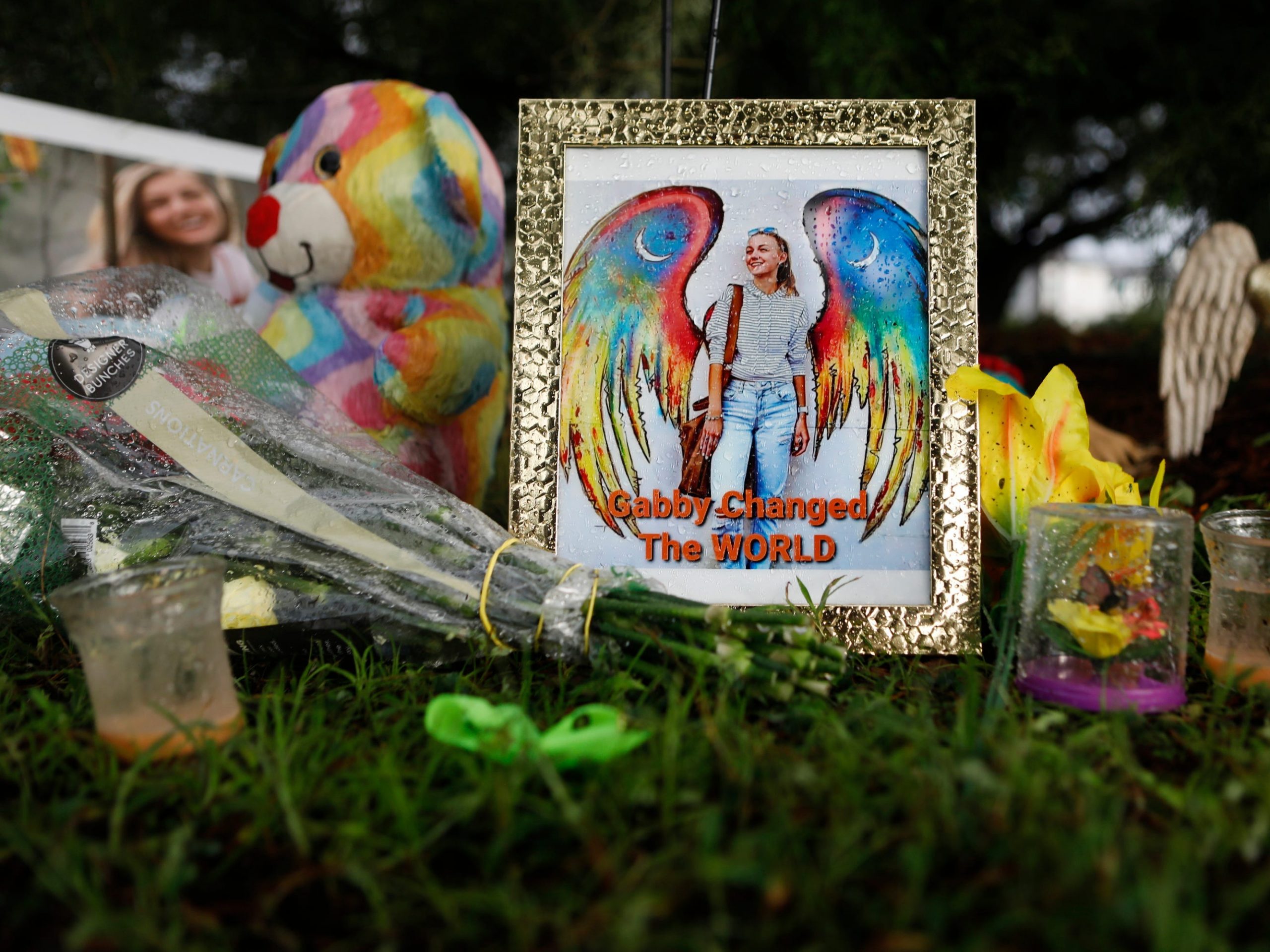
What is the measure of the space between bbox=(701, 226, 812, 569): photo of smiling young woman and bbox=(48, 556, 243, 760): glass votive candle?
673 millimetres

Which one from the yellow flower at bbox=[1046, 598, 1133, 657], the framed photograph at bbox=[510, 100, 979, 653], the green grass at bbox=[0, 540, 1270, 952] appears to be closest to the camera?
the green grass at bbox=[0, 540, 1270, 952]

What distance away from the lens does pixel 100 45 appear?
2359mm

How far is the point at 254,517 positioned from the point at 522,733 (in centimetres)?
57

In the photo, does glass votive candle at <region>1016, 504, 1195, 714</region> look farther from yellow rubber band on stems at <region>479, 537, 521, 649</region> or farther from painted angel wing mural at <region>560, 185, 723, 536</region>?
yellow rubber band on stems at <region>479, 537, 521, 649</region>

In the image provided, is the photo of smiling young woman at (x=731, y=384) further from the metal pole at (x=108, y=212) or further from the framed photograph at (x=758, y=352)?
the metal pole at (x=108, y=212)

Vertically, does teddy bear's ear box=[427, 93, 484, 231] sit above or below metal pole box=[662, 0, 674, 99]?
below

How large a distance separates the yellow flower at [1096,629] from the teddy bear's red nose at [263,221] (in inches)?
58.5

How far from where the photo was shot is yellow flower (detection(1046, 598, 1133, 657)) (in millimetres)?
1037

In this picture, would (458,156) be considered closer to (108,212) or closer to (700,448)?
(700,448)

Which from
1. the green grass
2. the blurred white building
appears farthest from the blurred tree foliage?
the green grass

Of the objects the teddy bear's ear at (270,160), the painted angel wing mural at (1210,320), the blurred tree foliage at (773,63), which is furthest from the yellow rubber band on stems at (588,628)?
the blurred tree foliage at (773,63)

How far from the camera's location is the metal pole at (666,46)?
1.54m

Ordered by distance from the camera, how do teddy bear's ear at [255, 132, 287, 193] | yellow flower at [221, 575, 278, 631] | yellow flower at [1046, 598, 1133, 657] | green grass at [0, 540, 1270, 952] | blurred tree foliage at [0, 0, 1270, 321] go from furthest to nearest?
blurred tree foliage at [0, 0, 1270, 321] → teddy bear's ear at [255, 132, 287, 193] → yellow flower at [221, 575, 278, 631] → yellow flower at [1046, 598, 1133, 657] → green grass at [0, 540, 1270, 952]

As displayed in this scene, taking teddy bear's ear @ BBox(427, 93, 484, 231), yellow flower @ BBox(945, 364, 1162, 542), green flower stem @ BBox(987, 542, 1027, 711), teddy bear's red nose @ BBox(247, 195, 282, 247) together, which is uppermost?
teddy bear's ear @ BBox(427, 93, 484, 231)
